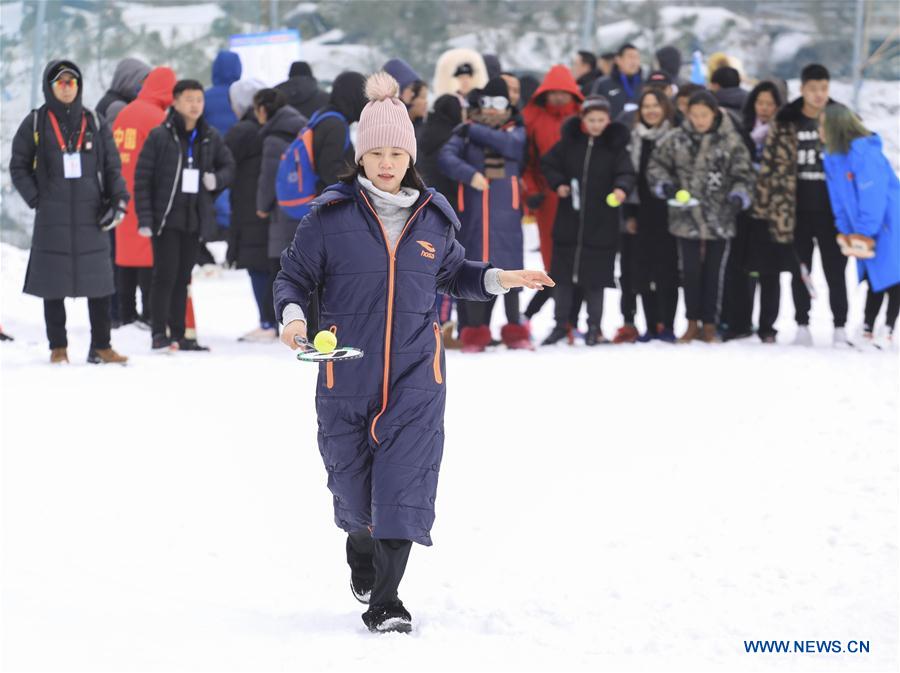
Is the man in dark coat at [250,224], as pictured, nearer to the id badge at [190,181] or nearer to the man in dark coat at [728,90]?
the id badge at [190,181]

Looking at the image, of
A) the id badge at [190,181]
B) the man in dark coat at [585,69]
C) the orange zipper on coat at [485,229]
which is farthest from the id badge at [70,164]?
the man in dark coat at [585,69]

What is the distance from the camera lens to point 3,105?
45.5ft

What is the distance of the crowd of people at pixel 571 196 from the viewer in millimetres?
9656

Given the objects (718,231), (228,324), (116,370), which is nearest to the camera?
(116,370)

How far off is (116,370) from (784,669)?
547 centimetres

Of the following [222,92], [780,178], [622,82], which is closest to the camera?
[780,178]

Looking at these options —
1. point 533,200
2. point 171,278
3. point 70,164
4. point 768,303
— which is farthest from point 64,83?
point 768,303

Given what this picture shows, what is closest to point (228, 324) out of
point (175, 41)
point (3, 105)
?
point (3, 105)

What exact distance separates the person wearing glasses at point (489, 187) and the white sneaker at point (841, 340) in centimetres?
219

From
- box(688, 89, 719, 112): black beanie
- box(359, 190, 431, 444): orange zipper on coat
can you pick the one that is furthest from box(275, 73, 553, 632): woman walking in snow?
box(688, 89, 719, 112): black beanie

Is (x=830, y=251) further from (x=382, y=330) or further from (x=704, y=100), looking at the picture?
(x=382, y=330)

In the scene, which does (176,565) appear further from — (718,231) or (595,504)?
(718,231)

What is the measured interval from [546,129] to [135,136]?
301 cm

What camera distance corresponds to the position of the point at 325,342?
4129 millimetres
